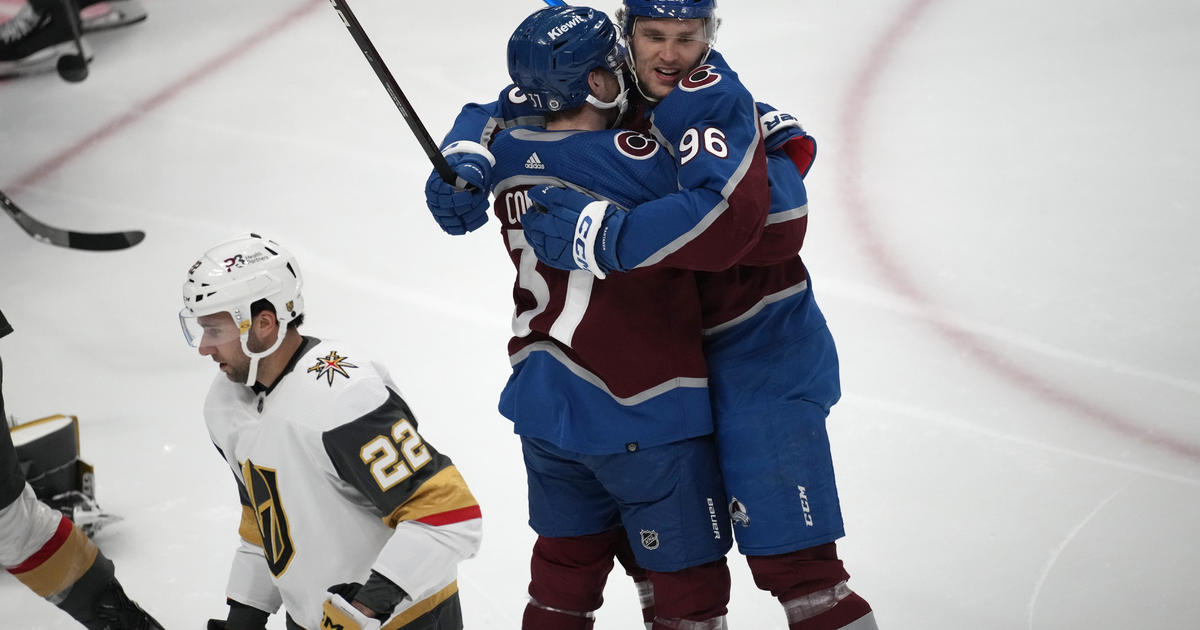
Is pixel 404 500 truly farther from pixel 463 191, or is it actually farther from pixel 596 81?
pixel 596 81

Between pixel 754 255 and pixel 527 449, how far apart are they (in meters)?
0.58

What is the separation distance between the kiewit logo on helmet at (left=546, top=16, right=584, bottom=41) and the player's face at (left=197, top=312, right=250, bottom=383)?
0.74 metres

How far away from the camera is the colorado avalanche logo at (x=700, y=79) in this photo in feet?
6.52

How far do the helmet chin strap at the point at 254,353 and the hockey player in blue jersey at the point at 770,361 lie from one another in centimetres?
37

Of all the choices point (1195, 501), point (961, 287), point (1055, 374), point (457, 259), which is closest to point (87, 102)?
point (457, 259)

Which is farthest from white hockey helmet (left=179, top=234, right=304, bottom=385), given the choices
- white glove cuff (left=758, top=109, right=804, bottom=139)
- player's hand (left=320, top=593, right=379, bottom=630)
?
white glove cuff (left=758, top=109, right=804, bottom=139)

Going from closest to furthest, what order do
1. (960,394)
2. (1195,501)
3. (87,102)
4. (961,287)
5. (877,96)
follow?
1. (1195,501)
2. (960,394)
3. (961,287)
4. (877,96)
5. (87,102)

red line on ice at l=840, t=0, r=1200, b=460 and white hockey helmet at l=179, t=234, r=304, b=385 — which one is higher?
white hockey helmet at l=179, t=234, r=304, b=385

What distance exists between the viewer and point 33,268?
470cm

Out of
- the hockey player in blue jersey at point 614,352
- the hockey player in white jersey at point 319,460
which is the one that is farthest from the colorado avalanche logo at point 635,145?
the hockey player in white jersey at point 319,460

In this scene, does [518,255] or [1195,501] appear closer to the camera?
[518,255]

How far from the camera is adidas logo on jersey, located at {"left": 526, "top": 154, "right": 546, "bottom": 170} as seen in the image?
2.10 metres

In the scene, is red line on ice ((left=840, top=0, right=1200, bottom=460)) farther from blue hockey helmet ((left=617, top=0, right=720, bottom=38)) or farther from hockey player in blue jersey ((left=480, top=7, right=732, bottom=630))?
blue hockey helmet ((left=617, top=0, right=720, bottom=38))

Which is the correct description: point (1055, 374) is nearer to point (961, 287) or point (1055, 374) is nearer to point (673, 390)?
point (961, 287)
